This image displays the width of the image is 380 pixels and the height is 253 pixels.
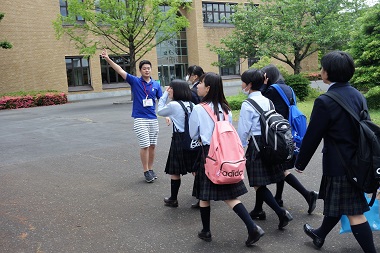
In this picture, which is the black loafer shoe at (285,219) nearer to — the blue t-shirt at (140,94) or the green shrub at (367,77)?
the blue t-shirt at (140,94)

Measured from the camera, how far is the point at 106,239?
12.9 ft

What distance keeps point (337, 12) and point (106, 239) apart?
61.0 ft

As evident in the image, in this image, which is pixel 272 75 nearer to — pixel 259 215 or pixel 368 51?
pixel 259 215

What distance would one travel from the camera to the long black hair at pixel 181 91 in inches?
183

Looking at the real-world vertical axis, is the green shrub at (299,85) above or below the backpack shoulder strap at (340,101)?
below

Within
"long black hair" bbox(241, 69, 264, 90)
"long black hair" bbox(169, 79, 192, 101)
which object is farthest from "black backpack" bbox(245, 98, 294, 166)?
"long black hair" bbox(169, 79, 192, 101)

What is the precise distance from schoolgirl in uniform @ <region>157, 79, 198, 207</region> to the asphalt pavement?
1.49 ft

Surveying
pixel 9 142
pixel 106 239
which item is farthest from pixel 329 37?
pixel 106 239

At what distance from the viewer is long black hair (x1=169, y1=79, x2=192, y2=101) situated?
15.3 ft

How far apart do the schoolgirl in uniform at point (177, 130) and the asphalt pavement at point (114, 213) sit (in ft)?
1.49

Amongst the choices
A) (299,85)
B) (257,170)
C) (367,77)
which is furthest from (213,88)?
(299,85)

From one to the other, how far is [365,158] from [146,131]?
361 cm

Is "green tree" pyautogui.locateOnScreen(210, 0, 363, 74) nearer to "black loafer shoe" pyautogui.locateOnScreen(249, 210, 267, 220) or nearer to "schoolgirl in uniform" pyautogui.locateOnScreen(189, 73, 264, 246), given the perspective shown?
"black loafer shoe" pyautogui.locateOnScreen(249, 210, 267, 220)

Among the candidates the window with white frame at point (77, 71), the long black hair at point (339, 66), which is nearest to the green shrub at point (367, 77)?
the long black hair at point (339, 66)
